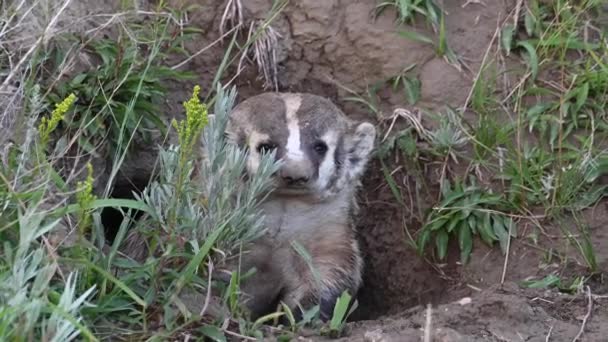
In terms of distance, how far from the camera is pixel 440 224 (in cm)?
411

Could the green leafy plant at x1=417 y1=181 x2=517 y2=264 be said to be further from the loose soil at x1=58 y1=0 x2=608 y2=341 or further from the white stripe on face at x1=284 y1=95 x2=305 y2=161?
the white stripe on face at x1=284 y1=95 x2=305 y2=161

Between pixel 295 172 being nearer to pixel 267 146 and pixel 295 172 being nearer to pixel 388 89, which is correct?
pixel 267 146

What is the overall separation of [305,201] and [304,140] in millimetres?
275

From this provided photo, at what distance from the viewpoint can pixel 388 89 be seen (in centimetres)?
448

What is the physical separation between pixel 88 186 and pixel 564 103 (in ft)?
7.12

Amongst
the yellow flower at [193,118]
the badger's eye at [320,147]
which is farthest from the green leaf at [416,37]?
the yellow flower at [193,118]

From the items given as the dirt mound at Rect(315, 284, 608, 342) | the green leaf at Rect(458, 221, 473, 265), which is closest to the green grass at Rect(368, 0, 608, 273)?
the green leaf at Rect(458, 221, 473, 265)

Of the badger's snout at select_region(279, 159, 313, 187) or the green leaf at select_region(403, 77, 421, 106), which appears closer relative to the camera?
the badger's snout at select_region(279, 159, 313, 187)

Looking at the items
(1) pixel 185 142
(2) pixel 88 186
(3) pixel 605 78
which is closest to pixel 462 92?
(3) pixel 605 78

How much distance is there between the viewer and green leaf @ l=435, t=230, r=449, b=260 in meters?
4.12

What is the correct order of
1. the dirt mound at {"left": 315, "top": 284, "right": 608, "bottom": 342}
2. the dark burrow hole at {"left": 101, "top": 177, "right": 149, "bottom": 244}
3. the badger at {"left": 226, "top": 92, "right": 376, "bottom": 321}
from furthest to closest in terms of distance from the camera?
the dark burrow hole at {"left": 101, "top": 177, "right": 149, "bottom": 244} < the badger at {"left": 226, "top": 92, "right": 376, "bottom": 321} < the dirt mound at {"left": 315, "top": 284, "right": 608, "bottom": 342}

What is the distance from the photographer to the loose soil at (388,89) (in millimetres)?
3975

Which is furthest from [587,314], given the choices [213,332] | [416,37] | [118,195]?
[118,195]

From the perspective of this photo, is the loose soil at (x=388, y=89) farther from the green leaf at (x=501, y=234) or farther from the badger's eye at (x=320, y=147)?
the badger's eye at (x=320, y=147)
